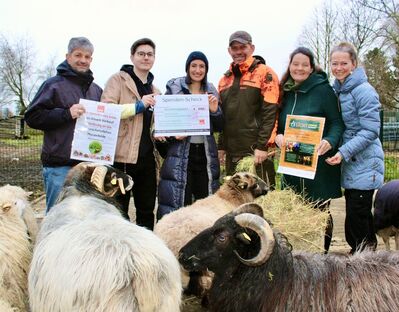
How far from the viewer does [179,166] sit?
583cm

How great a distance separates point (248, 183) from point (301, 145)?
3.02 ft

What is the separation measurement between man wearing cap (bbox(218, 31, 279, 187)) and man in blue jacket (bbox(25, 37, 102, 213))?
73.2 inches

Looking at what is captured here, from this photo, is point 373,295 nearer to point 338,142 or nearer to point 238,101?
point 338,142

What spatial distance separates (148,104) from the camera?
18.6ft

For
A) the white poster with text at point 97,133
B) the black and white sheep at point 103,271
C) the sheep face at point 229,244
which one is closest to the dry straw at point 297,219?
the sheep face at point 229,244

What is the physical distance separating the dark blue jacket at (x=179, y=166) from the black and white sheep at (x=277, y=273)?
189cm

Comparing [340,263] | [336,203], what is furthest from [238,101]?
[336,203]

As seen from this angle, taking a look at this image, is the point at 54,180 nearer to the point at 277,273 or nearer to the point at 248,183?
the point at 248,183

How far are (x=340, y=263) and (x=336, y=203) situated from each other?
731cm

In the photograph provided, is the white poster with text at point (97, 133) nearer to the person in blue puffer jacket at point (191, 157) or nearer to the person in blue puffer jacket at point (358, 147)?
the person in blue puffer jacket at point (191, 157)

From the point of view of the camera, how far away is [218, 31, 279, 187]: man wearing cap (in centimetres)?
576

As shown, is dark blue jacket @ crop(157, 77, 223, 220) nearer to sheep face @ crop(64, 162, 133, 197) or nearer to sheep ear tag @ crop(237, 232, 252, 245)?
sheep face @ crop(64, 162, 133, 197)

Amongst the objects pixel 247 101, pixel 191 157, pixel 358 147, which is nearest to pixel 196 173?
pixel 191 157

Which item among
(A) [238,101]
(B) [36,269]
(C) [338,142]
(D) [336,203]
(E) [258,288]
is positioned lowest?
(D) [336,203]
